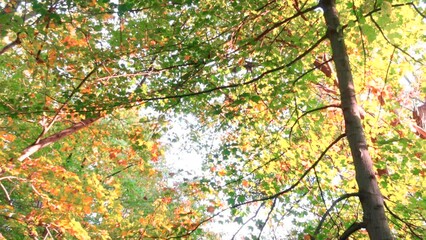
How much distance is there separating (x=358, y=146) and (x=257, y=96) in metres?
1.14

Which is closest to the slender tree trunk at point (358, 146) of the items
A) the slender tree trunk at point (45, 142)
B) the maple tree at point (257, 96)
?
the maple tree at point (257, 96)

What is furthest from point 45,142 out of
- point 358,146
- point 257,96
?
point 358,146

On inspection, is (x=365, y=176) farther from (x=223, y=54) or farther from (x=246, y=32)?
(x=246, y=32)

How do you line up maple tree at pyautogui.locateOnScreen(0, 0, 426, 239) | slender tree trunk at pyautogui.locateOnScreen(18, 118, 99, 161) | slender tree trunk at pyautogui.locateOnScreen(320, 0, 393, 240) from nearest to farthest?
slender tree trunk at pyautogui.locateOnScreen(320, 0, 393, 240) → maple tree at pyautogui.locateOnScreen(0, 0, 426, 239) → slender tree trunk at pyautogui.locateOnScreen(18, 118, 99, 161)

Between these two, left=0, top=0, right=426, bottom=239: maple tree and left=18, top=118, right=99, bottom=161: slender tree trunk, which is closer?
left=0, top=0, right=426, bottom=239: maple tree

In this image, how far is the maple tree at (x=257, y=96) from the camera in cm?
301

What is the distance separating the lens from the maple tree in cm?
301

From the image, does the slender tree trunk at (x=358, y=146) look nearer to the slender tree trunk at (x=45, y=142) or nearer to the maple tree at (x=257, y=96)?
the maple tree at (x=257, y=96)

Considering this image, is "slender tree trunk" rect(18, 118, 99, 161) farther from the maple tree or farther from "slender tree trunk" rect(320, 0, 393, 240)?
"slender tree trunk" rect(320, 0, 393, 240)

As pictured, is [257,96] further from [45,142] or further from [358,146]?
[45,142]

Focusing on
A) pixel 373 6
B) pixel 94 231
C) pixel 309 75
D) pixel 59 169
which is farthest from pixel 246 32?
pixel 94 231

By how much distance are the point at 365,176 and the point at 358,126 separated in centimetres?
37

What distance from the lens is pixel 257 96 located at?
11.3 ft

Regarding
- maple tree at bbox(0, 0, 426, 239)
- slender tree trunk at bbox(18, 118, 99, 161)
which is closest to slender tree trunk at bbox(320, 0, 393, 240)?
maple tree at bbox(0, 0, 426, 239)
